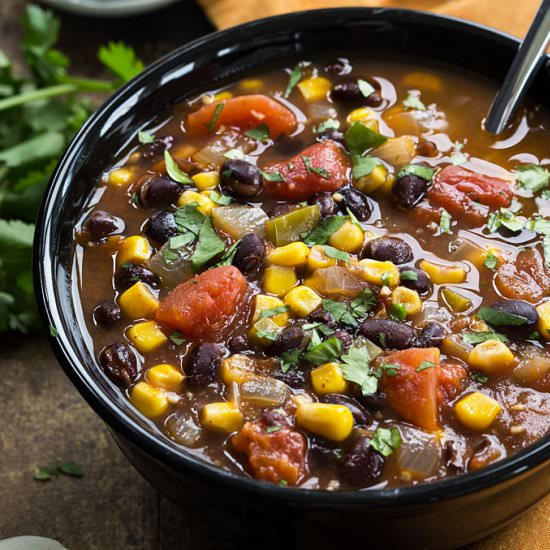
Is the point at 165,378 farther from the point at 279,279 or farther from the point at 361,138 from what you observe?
the point at 361,138

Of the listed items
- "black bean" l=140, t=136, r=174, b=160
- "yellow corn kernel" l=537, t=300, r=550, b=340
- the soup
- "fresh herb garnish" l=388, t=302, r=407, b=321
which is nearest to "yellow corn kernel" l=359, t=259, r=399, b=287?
the soup

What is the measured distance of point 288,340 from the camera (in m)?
3.33

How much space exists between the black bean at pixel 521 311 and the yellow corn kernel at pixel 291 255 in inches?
29.6

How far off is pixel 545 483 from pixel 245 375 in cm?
113

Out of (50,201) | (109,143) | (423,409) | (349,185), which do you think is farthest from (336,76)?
(423,409)

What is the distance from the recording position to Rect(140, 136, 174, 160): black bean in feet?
13.5

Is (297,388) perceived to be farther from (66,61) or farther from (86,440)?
(66,61)

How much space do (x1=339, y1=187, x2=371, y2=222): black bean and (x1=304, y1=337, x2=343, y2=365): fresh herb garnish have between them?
0.66m

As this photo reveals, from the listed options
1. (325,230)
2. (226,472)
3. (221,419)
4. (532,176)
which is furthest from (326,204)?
(226,472)

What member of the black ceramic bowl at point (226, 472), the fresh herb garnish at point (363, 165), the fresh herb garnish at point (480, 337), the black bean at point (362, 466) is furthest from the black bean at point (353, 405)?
the fresh herb garnish at point (363, 165)

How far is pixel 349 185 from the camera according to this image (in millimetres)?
3898

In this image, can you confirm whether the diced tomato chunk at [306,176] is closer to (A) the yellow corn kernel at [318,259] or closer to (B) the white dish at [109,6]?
(A) the yellow corn kernel at [318,259]

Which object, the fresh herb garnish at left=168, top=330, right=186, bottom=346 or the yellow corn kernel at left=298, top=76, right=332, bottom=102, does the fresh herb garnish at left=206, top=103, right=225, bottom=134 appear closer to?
the yellow corn kernel at left=298, top=76, right=332, bottom=102

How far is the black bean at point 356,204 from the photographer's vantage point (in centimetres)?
375
